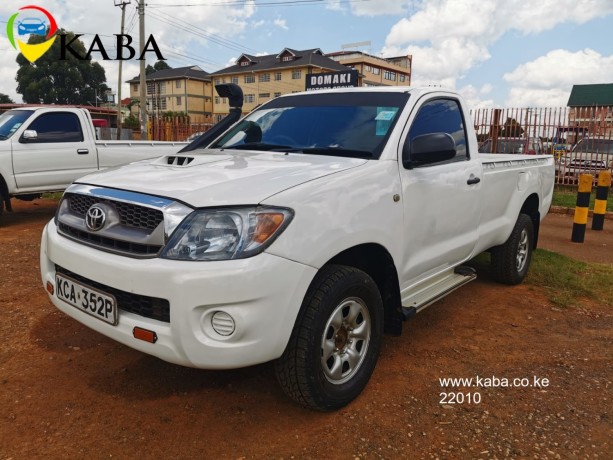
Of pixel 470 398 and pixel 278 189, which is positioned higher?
pixel 278 189

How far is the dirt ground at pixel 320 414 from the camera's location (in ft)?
7.93

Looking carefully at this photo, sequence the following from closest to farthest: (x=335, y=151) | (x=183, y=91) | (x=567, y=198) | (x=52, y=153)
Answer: (x=335, y=151)
(x=52, y=153)
(x=567, y=198)
(x=183, y=91)

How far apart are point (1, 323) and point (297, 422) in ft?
8.49

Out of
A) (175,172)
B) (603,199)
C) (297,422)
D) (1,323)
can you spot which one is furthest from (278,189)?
(603,199)

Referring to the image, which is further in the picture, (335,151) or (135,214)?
(335,151)

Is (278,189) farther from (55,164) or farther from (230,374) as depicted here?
(55,164)

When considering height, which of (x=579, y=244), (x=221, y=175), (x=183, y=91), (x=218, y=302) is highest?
(x=183, y=91)

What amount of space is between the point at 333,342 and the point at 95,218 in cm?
136

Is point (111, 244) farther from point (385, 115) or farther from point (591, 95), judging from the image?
point (591, 95)

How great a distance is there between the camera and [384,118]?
10.6 feet

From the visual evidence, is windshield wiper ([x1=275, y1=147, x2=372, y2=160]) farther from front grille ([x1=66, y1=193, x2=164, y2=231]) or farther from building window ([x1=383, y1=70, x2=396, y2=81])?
building window ([x1=383, y1=70, x2=396, y2=81])

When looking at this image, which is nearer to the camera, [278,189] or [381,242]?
[278,189]

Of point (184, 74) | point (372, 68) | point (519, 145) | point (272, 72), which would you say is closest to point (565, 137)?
point (519, 145)

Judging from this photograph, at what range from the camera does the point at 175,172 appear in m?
2.69
